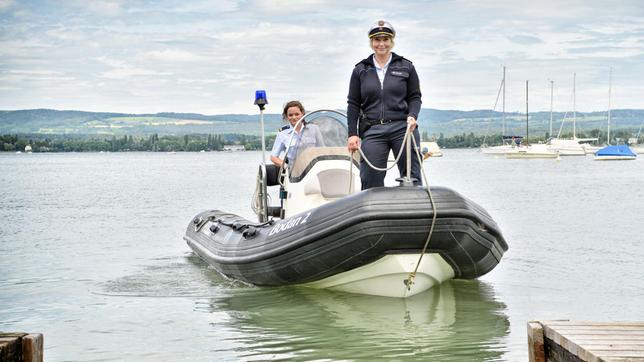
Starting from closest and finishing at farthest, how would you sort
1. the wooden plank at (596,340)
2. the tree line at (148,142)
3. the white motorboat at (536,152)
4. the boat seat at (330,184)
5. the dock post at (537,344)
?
the wooden plank at (596,340)
the dock post at (537,344)
the boat seat at (330,184)
the white motorboat at (536,152)
the tree line at (148,142)

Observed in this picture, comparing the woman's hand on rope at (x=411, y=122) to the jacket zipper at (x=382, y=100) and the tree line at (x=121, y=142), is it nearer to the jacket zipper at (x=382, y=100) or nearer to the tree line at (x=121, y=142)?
the jacket zipper at (x=382, y=100)

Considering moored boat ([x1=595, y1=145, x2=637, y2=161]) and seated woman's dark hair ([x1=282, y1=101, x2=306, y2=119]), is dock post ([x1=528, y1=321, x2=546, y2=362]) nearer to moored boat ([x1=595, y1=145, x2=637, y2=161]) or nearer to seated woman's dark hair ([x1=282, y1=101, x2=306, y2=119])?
seated woman's dark hair ([x1=282, y1=101, x2=306, y2=119])

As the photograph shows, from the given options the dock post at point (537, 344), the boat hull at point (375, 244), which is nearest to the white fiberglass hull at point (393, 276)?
the boat hull at point (375, 244)

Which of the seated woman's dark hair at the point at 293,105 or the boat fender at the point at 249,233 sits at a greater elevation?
the seated woman's dark hair at the point at 293,105

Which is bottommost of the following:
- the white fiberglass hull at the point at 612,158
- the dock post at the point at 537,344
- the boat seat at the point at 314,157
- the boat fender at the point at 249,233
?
the white fiberglass hull at the point at 612,158

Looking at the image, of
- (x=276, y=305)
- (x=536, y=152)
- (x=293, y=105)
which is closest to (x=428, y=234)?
(x=276, y=305)

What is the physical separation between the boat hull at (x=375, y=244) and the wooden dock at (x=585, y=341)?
7.72 feet

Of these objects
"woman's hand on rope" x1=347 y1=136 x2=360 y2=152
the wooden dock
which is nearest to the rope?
"woman's hand on rope" x1=347 y1=136 x2=360 y2=152

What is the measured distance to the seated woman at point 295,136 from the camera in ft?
32.4

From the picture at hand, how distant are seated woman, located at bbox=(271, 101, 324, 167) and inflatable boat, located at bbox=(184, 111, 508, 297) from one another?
7 cm

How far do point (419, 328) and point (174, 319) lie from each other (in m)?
2.11

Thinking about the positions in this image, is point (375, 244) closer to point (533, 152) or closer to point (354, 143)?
point (354, 143)

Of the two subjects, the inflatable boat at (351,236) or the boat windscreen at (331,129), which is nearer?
the inflatable boat at (351,236)

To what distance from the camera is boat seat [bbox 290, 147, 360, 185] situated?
952cm
